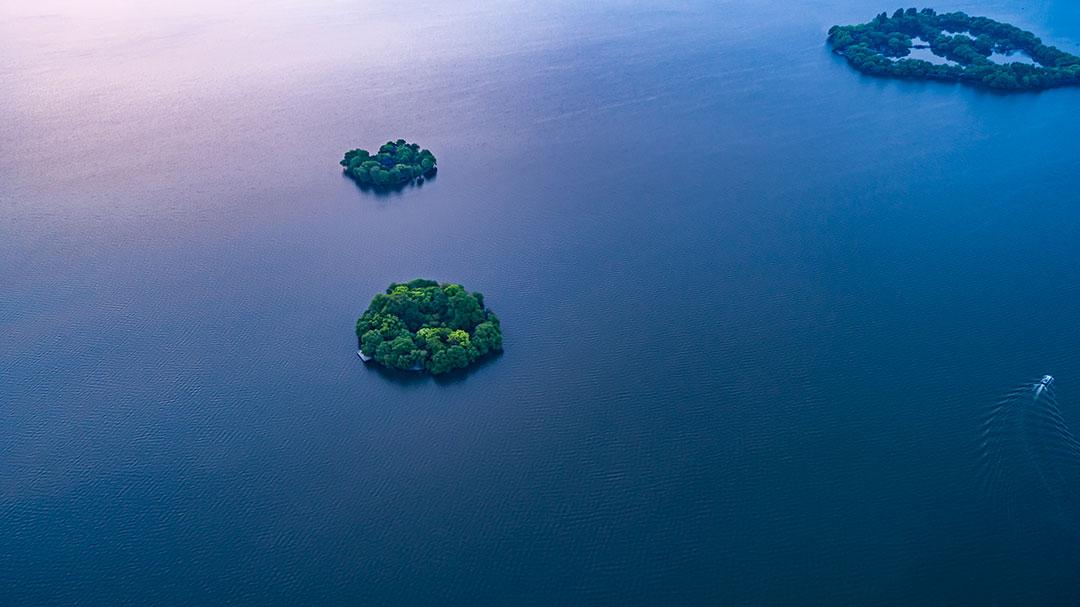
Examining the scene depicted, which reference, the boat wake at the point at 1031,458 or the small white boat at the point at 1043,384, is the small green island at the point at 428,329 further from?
the small white boat at the point at 1043,384

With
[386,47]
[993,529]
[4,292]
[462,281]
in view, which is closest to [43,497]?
[4,292]

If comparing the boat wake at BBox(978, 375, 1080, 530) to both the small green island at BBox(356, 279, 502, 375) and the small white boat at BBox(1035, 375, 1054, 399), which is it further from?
the small green island at BBox(356, 279, 502, 375)

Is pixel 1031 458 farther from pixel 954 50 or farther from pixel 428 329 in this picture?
pixel 954 50

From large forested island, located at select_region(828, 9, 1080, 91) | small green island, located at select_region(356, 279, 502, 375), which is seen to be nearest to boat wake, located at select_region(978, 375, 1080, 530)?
small green island, located at select_region(356, 279, 502, 375)

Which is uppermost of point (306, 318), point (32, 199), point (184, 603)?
point (32, 199)

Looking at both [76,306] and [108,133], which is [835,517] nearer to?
[76,306]

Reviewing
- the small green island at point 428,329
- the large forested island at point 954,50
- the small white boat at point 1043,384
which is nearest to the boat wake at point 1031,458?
the small white boat at point 1043,384

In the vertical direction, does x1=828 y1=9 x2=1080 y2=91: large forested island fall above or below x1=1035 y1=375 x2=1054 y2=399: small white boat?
above
